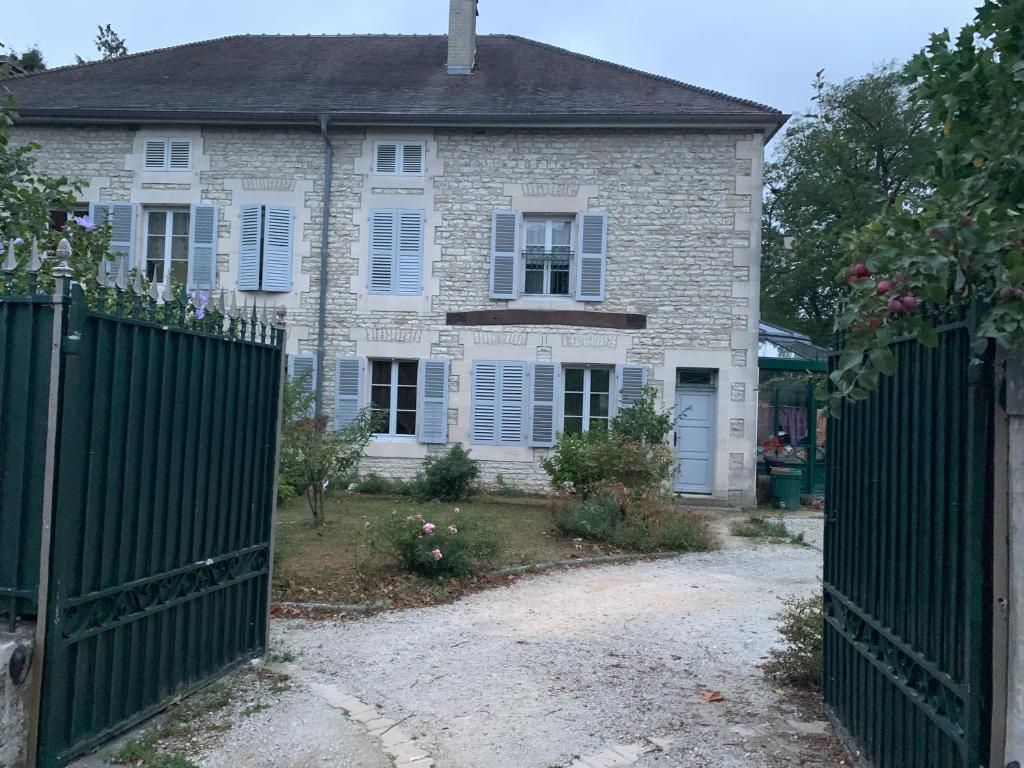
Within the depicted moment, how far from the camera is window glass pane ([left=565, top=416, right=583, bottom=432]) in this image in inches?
534

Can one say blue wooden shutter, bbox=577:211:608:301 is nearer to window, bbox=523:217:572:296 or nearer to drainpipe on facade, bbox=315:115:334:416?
window, bbox=523:217:572:296

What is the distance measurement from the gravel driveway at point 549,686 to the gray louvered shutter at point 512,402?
625 centimetres

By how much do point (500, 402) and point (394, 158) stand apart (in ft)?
13.7

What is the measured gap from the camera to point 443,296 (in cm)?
1366

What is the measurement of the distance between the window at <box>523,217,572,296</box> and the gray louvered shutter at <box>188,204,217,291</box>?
16.0ft

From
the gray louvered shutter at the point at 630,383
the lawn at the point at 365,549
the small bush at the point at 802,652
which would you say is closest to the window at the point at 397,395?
the lawn at the point at 365,549

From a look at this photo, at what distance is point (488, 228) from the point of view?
1358cm

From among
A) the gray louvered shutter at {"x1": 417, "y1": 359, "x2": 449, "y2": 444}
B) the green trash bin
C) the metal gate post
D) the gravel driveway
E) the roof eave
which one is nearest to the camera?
the metal gate post

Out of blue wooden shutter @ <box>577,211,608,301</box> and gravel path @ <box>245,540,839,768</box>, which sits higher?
blue wooden shutter @ <box>577,211,608,301</box>

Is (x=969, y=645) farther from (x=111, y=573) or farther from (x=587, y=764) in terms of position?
(x=111, y=573)

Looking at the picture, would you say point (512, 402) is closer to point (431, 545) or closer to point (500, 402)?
point (500, 402)

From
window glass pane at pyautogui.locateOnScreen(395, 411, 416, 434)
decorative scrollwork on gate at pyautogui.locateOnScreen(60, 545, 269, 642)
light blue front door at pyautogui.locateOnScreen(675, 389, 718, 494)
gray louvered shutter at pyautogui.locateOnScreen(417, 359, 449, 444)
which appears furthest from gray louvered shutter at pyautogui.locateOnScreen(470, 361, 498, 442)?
decorative scrollwork on gate at pyautogui.locateOnScreen(60, 545, 269, 642)

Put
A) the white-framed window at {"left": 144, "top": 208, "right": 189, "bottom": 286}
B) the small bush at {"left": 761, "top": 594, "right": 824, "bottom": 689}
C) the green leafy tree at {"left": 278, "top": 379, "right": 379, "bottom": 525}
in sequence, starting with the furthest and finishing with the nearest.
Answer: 1. the white-framed window at {"left": 144, "top": 208, "right": 189, "bottom": 286}
2. the green leafy tree at {"left": 278, "top": 379, "right": 379, "bottom": 525}
3. the small bush at {"left": 761, "top": 594, "right": 824, "bottom": 689}

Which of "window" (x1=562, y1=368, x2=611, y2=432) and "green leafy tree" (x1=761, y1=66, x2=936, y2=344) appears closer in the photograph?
"window" (x1=562, y1=368, x2=611, y2=432)
